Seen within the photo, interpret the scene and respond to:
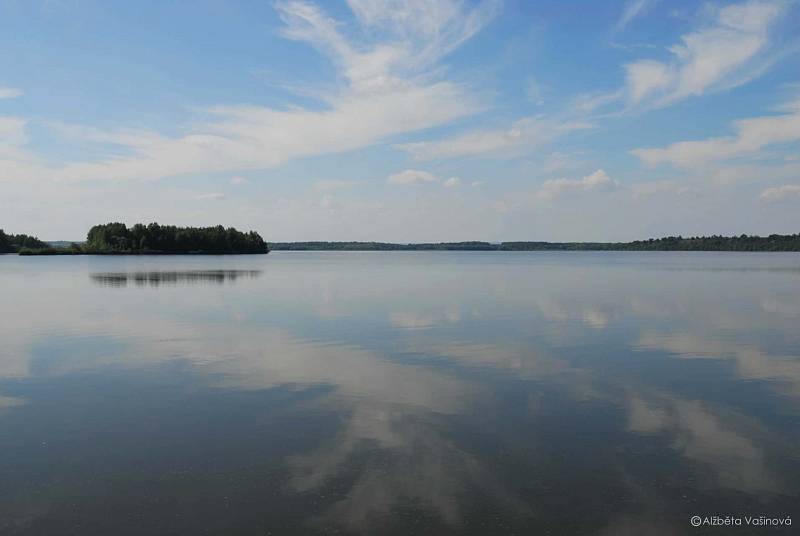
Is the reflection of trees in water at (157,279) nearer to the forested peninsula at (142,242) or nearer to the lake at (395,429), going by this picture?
the lake at (395,429)

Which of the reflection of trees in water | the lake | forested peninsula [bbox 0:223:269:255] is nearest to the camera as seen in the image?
the lake

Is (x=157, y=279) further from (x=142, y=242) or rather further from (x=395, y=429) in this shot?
(x=142, y=242)

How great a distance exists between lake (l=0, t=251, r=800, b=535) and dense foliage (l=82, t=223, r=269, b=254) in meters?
163

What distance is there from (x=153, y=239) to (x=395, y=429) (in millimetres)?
182305

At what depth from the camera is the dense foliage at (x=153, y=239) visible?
173750 mm

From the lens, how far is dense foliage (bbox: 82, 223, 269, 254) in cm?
17375

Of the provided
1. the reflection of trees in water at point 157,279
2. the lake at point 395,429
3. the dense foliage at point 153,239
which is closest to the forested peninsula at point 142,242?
the dense foliage at point 153,239

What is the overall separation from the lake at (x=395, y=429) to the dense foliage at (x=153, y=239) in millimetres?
162765

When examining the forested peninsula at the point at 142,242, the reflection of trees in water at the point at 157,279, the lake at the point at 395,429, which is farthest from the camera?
the forested peninsula at the point at 142,242

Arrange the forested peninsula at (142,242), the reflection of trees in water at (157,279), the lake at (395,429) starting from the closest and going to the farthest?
the lake at (395,429)
the reflection of trees in water at (157,279)
the forested peninsula at (142,242)

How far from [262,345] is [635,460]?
45.7 feet

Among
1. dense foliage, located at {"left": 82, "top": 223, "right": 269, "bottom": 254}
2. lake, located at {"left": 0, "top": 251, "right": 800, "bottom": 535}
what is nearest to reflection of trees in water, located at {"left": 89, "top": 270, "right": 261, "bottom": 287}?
lake, located at {"left": 0, "top": 251, "right": 800, "bottom": 535}

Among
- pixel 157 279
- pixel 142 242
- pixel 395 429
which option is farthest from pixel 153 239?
pixel 395 429

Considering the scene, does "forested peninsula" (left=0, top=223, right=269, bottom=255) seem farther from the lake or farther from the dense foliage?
the lake
